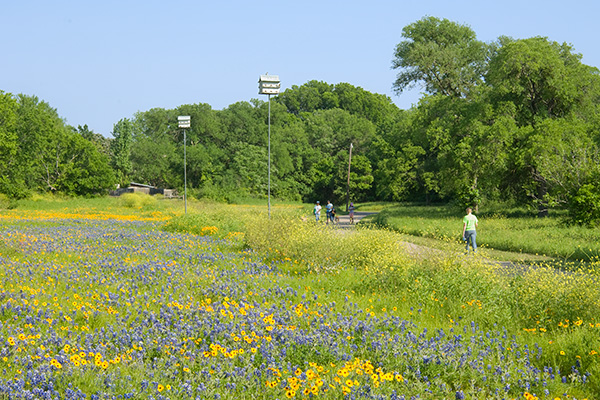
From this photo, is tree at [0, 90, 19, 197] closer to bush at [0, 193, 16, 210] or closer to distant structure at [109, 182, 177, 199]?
bush at [0, 193, 16, 210]

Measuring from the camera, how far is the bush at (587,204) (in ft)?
71.1

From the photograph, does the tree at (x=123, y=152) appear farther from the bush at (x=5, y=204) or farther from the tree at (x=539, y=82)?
the tree at (x=539, y=82)

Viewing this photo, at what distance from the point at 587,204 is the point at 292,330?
20.2 meters

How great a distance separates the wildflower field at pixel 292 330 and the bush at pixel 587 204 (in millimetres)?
15145

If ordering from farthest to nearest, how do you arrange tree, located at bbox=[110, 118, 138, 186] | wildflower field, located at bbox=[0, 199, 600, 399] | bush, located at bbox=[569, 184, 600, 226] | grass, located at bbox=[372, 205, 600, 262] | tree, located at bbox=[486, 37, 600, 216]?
1. tree, located at bbox=[110, 118, 138, 186]
2. tree, located at bbox=[486, 37, 600, 216]
3. bush, located at bbox=[569, 184, 600, 226]
4. grass, located at bbox=[372, 205, 600, 262]
5. wildflower field, located at bbox=[0, 199, 600, 399]

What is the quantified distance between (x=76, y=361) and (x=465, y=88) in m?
43.1

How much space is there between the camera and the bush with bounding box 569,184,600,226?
21.7m

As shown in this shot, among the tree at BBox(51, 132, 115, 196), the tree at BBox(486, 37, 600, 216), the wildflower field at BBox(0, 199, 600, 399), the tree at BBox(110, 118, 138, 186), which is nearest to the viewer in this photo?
the wildflower field at BBox(0, 199, 600, 399)

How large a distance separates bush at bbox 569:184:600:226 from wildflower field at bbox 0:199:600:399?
1514 cm

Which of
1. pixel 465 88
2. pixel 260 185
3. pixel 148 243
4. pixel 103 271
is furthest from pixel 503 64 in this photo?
pixel 260 185

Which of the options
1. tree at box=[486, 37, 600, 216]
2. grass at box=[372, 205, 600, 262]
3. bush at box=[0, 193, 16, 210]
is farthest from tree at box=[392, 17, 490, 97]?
bush at box=[0, 193, 16, 210]

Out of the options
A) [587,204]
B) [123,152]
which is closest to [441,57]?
[587,204]

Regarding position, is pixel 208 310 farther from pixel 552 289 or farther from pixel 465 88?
pixel 465 88

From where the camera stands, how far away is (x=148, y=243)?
1396 centimetres
